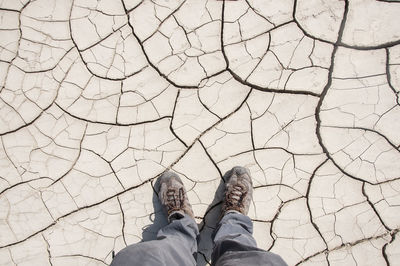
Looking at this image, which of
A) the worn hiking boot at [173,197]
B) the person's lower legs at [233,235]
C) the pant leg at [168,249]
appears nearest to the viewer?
the pant leg at [168,249]

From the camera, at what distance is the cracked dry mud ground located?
2291 mm

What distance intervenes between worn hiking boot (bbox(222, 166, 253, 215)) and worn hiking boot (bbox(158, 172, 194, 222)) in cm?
24

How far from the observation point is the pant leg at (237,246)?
1794mm

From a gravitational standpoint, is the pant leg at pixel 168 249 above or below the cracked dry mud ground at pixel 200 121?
below

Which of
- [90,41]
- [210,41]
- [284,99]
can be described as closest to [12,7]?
[90,41]

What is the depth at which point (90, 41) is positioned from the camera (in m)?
2.52

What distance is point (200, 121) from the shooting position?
241 centimetres

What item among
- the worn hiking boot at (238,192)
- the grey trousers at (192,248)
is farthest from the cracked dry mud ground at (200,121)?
the grey trousers at (192,248)

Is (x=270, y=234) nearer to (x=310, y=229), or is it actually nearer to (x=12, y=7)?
(x=310, y=229)

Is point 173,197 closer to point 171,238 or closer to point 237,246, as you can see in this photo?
point 171,238

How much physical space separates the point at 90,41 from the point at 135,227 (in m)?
1.29

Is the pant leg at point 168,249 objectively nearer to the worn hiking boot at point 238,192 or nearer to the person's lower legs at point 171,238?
the person's lower legs at point 171,238

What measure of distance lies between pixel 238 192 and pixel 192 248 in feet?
1.40

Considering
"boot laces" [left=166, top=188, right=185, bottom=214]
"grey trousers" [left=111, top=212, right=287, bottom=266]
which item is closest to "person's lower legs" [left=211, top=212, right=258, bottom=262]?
"grey trousers" [left=111, top=212, right=287, bottom=266]
